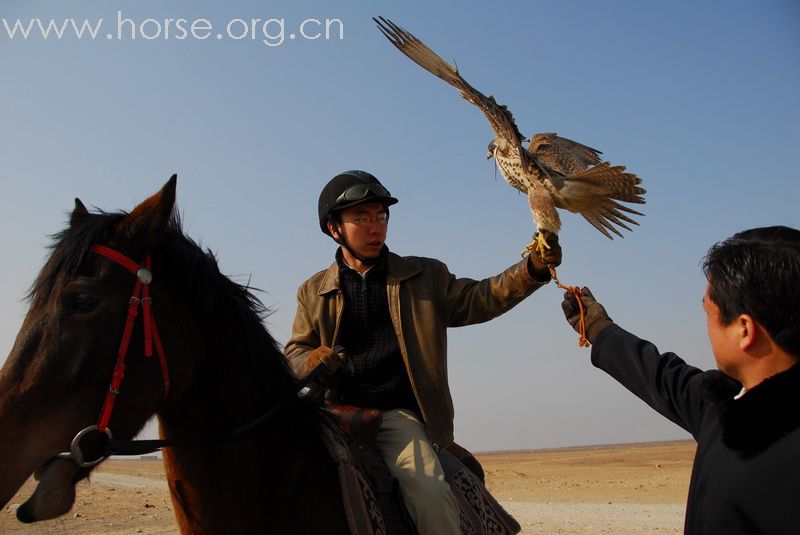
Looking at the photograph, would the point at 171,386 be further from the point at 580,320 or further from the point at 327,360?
the point at 580,320

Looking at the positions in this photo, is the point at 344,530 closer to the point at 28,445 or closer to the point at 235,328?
the point at 235,328

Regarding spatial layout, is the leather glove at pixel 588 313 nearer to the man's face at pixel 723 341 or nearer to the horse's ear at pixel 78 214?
the man's face at pixel 723 341

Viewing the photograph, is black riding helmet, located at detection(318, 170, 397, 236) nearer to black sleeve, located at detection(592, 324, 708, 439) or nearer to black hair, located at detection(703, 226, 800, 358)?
black sleeve, located at detection(592, 324, 708, 439)

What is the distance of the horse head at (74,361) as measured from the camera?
246 cm

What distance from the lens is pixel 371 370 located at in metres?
3.77

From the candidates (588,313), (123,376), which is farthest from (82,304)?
(588,313)

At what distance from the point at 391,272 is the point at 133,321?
154 centimetres

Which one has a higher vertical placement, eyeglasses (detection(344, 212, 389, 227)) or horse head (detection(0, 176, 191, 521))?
eyeglasses (detection(344, 212, 389, 227))

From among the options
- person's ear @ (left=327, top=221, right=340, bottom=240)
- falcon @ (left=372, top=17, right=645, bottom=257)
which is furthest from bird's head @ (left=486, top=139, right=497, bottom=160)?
person's ear @ (left=327, top=221, right=340, bottom=240)

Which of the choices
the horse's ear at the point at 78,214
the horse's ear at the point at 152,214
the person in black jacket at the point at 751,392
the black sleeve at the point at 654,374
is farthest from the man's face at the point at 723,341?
the horse's ear at the point at 78,214

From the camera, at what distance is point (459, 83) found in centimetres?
554

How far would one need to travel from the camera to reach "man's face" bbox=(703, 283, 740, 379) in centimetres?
206

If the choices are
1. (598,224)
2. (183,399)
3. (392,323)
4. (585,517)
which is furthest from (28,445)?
(585,517)

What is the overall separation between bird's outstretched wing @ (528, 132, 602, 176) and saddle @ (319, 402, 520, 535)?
3125 mm
